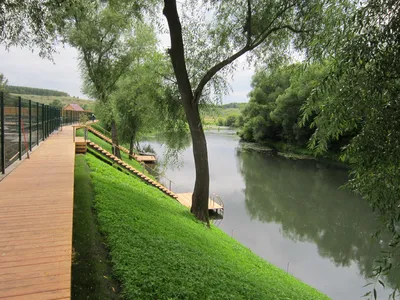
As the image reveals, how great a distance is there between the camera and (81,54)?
20.0m

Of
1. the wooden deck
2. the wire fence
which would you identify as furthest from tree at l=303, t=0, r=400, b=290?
the wooden deck

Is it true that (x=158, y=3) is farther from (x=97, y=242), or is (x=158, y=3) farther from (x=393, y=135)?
(x=393, y=135)

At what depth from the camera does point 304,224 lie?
15352 mm

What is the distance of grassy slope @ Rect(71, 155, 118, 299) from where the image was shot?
12.2ft

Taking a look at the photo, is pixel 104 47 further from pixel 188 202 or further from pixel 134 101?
pixel 188 202

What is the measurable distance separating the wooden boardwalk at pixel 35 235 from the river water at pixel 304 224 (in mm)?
9112

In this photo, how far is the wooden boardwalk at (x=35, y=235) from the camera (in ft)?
9.39

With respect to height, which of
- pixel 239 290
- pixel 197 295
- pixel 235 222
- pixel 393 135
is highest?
pixel 393 135

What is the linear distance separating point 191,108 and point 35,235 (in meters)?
6.23

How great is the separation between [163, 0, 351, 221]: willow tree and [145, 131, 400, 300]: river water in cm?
482

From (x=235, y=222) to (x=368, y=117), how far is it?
1363 cm

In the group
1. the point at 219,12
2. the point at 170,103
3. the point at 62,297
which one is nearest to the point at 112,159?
the point at 170,103

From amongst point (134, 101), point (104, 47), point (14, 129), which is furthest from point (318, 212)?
point (104, 47)

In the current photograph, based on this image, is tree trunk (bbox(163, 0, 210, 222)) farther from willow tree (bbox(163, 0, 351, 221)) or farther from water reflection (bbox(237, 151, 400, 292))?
water reflection (bbox(237, 151, 400, 292))
